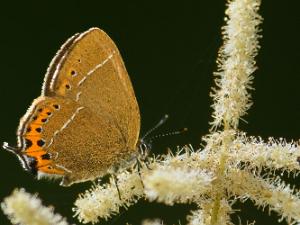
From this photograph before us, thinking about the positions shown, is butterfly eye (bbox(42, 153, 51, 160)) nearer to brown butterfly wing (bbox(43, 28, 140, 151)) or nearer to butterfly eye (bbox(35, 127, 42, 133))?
butterfly eye (bbox(35, 127, 42, 133))

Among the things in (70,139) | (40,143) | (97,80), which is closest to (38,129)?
(40,143)

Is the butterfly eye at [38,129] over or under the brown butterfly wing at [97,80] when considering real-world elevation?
under

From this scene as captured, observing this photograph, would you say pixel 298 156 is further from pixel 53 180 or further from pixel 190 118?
pixel 190 118

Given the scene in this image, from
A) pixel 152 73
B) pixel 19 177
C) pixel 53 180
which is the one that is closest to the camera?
pixel 53 180

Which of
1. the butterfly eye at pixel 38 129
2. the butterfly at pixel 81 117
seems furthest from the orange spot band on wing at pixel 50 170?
the butterfly eye at pixel 38 129

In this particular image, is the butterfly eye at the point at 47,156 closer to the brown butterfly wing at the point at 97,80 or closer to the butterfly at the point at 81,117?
the butterfly at the point at 81,117

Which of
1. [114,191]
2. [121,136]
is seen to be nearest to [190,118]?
[121,136]

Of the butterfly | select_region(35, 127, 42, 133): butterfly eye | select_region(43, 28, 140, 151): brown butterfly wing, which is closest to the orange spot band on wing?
the butterfly
